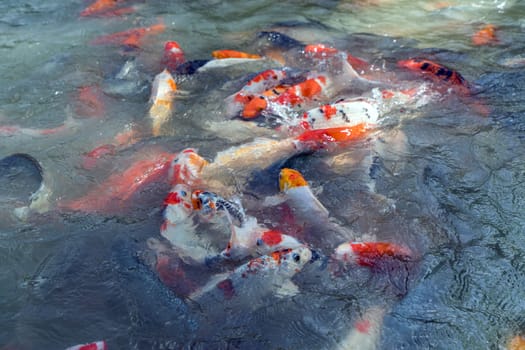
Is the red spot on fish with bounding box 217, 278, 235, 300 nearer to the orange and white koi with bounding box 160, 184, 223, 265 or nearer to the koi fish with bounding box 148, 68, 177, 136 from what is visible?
the orange and white koi with bounding box 160, 184, 223, 265

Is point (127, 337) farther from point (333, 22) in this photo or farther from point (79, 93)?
point (333, 22)

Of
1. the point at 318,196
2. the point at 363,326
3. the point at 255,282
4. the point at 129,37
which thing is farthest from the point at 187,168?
the point at 129,37

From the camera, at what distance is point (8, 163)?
4.98m

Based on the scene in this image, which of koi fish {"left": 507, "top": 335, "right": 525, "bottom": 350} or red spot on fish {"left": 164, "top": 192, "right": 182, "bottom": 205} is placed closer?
koi fish {"left": 507, "top": 335, "right": 525, "bottom": 350}

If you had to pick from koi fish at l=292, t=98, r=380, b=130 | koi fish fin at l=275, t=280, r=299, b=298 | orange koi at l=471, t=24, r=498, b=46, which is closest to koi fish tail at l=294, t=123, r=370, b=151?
koi fish at l=292, t=98, r=380, b=130

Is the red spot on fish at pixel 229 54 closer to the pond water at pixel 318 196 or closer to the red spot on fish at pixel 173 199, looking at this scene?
the pond water at pixel 318 196

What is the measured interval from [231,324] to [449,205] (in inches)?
81.2

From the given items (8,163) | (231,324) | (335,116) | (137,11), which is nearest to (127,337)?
(231,324)

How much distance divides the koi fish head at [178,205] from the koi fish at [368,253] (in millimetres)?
1293

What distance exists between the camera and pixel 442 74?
5758 millimetres

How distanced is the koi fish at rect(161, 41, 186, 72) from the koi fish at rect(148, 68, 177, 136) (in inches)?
17.5

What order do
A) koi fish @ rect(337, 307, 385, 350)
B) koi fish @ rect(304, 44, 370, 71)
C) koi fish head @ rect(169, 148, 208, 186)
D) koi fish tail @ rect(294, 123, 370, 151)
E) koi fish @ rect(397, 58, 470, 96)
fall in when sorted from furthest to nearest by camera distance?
koi fish @ rect(304, 44, 370, 71) < koi fish @ rect(397, 58, 470, 96) < koi fish tail @ rect(294, 123, 370, 151) < koi fish head @ rect(169, 148, 208, 186) < koi fish @ rect(337, 307, 385, 350)

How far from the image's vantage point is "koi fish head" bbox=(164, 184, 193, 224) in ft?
13.9

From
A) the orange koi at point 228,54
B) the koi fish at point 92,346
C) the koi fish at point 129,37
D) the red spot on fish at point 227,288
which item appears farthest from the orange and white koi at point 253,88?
the koi fish at point 92,346
